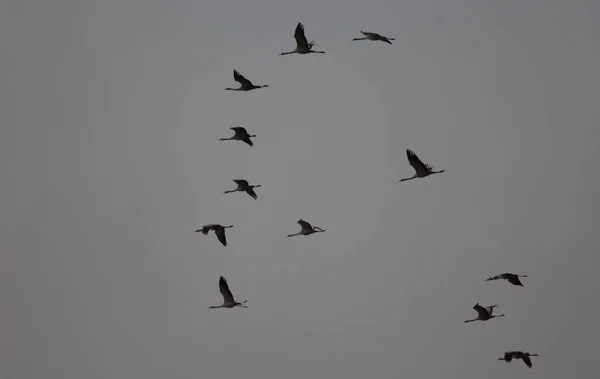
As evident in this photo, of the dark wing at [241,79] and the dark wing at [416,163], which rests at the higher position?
the dark wing at [241,79]

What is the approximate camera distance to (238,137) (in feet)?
155

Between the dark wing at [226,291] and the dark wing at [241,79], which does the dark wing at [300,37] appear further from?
the dark wing at [226,291]

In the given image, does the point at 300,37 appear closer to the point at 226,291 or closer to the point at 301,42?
the point at 301,42

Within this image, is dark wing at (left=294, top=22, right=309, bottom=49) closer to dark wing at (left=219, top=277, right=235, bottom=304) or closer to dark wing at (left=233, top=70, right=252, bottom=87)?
dark wing at (left=233, top=70, right=252, bottom=87)

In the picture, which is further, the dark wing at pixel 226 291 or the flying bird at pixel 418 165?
the dark wing at pixel 226 291

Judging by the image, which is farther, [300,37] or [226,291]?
[226,291]

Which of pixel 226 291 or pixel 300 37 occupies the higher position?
pixel 300 37

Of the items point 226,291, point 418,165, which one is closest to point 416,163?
point 418,165

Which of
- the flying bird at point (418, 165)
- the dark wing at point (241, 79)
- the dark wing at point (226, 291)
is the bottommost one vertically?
the dark wing at point (226, 291)

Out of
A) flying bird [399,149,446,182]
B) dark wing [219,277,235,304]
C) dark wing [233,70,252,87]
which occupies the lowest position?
dark wing [219,277,235,304]

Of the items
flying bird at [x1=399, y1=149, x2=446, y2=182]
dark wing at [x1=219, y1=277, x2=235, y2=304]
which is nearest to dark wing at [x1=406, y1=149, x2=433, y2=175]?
flying bird at [x1=399, y1=149, x2=446, y2=182]

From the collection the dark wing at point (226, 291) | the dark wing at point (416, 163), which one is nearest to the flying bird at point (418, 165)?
the dark wing at point (416, 163)

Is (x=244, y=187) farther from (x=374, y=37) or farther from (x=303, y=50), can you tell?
(x=374, y=37)

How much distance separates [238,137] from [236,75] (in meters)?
2.23
